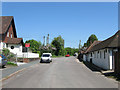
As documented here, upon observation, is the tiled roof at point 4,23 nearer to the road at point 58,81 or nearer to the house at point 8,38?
the house at point 8,38

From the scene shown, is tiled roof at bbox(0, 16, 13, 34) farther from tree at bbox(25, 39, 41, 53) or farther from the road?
tree at bbox(25, 39, 41, 53)

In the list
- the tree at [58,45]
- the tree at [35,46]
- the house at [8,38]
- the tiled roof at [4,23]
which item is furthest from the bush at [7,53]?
the tree at [58,45]

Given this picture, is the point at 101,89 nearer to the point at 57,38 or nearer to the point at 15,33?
the point at 15,33

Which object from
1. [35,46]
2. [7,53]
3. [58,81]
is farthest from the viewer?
[35,46]

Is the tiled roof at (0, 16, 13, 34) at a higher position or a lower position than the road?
higher

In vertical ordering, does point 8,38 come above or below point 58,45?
below

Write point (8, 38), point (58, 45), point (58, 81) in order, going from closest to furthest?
point (58, 81)
point (8, 38)
point (58, 45)

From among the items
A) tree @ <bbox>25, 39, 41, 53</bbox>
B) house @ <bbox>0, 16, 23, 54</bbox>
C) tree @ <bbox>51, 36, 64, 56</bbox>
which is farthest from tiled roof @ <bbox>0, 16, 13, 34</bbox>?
tree @ <bbox>51, 36, 64, 56</bbox>

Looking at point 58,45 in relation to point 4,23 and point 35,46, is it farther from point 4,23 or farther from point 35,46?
point 4,23

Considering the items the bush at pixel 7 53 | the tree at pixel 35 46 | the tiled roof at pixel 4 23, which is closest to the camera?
the bush at pixel 7 53

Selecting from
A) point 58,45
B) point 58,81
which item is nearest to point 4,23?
point 58,81

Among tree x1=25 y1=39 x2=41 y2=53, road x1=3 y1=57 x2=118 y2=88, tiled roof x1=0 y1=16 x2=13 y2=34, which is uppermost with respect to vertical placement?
tiled roof x1=0 y1=16 x2=13 y2=34

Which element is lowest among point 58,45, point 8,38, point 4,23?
point 8,38

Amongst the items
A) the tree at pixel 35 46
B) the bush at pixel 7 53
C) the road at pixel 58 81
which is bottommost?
the road at pixel 58 81
